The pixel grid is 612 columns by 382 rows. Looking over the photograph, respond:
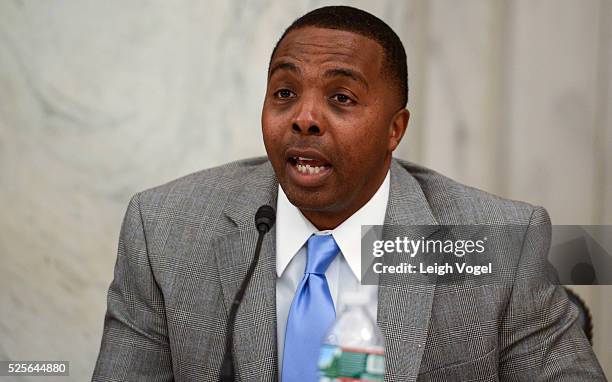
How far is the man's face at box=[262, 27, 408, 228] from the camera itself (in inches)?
84.8

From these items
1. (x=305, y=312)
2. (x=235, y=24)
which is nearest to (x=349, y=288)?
(x=305, y=312)

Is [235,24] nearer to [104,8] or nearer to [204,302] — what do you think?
Result: [104,8]

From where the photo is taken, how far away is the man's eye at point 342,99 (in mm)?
2207

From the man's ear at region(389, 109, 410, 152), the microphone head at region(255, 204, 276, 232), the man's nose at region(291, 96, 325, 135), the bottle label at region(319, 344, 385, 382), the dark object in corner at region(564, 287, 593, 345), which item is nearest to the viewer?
the bottle label at region(319, 344, 385, 382)

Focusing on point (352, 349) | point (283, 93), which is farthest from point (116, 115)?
point (352, 349)

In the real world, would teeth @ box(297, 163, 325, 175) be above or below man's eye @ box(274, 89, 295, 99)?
below

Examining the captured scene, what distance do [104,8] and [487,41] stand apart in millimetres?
1526

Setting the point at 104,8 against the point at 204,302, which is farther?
the point at 104,8

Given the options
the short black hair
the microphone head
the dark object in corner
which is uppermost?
the short black hair

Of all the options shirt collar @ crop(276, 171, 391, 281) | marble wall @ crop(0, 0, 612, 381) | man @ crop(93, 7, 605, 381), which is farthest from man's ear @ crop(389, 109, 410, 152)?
marble wall @ crop(0, 0, 612, 381)

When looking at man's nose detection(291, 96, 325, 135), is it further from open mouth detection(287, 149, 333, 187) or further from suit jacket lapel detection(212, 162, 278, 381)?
→ suit jacket lapel detection(212, 162, 278, 381)

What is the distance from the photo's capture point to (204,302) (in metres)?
2.30

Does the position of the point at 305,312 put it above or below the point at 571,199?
below

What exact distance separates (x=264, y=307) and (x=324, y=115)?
509 millimetres
